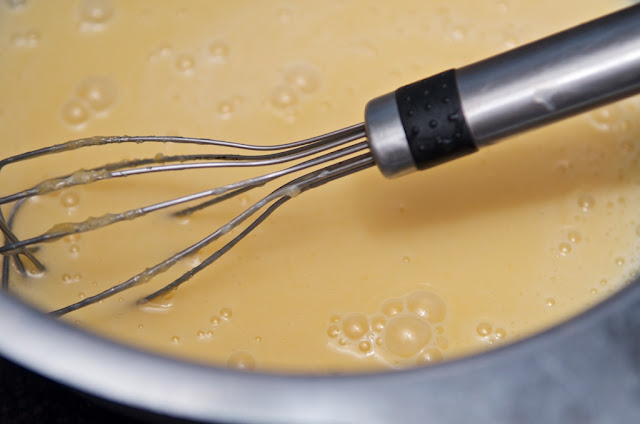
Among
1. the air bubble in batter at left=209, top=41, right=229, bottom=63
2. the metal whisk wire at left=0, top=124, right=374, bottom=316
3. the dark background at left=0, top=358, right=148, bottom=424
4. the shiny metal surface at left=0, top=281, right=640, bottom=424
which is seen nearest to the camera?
the shiny metal surface at left=0, top=281, right=640, bottom=424

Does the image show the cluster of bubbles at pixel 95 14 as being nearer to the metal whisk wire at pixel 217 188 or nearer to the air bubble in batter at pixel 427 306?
the metal whisk wire at pixel 217 188

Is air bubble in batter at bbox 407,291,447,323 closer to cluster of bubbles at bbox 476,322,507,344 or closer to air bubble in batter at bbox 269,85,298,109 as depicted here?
cluster of bubbles at bbox 476,322,507,344

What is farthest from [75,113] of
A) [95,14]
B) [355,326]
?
[355,326]

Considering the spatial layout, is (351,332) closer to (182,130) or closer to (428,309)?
(428,309)

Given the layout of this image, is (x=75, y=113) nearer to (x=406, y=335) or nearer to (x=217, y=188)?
(x=217, y=188)

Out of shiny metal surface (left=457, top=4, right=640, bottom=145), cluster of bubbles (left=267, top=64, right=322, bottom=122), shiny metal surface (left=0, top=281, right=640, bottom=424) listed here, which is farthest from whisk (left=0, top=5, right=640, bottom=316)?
cluster of bubbles (left=267, top=64, right=322, bottom=122)

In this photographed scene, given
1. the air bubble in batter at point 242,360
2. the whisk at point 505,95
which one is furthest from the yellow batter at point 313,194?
the whisk at point 505,95

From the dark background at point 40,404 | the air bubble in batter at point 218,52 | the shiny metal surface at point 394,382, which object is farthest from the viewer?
the air bubble in batter at point 218,52
